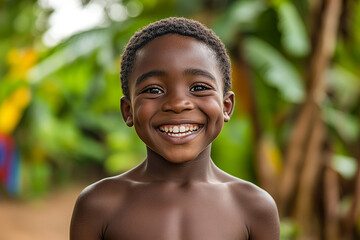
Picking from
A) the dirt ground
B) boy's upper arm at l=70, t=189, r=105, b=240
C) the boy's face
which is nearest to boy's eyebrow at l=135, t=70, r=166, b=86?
the boy's face

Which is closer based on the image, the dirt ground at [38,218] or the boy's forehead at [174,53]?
the boy's forehead at [174,53]

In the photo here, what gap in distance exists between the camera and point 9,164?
8.09m

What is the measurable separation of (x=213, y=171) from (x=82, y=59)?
3586 mm

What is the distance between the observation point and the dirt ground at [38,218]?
8114 mm

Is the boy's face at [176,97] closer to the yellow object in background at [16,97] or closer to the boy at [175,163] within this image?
the boy at [175,163]

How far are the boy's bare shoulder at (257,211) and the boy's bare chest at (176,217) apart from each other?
3 centimetres

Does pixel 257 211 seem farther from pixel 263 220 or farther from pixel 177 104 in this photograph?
pixel 177 104

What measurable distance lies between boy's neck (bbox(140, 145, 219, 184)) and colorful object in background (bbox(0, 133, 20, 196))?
22.1ft

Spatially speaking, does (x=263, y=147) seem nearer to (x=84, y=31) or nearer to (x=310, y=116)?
(x=310, y=116)

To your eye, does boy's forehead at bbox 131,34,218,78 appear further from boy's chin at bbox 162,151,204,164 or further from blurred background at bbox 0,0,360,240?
blurred background at bbox 0,0,360,240

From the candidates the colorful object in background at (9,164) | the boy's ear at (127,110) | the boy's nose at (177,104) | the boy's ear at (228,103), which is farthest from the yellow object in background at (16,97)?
the boy's nose at (177,104)

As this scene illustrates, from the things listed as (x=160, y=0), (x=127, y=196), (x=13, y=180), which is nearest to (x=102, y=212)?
(x=127, y=196)

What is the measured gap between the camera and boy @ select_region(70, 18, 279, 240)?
1370 millimetres

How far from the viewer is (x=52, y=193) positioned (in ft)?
32.2
